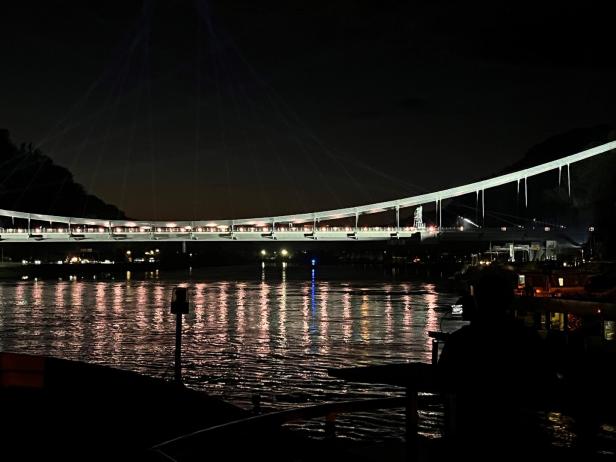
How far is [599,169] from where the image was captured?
4535 inches

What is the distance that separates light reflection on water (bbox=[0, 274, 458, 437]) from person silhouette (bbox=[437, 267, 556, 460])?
30.3 ft

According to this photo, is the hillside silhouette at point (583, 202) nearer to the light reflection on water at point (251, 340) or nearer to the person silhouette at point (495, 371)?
the light reflection on water at point (251, 340)

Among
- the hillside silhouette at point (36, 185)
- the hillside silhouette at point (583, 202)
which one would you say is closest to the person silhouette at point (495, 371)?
the hillside silhouette at point (583, 202)

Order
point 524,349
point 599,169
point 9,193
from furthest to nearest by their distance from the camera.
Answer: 1. point 9,193
2. point 599,169
3. point 524,349

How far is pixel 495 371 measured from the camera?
4613 mm

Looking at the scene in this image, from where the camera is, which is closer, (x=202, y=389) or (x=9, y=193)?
(x=202, y=389)

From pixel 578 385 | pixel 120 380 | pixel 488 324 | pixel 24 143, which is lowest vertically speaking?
pixel 120 380

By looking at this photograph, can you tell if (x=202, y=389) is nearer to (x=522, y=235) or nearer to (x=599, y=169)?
(x=522, y=235)

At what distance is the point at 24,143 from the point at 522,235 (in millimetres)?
90238

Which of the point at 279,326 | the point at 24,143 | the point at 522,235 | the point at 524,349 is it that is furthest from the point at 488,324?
the point at 24,143

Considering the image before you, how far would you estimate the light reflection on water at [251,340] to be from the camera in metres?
18.6

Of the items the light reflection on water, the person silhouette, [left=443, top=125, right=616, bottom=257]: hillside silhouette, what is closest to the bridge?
[left=443, top=125, right=616, bottom=257]: hillside silhouette

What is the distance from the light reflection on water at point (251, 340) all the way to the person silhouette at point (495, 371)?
9.23m

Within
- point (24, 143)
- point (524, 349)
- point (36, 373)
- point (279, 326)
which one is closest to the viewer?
point (524, 349)
